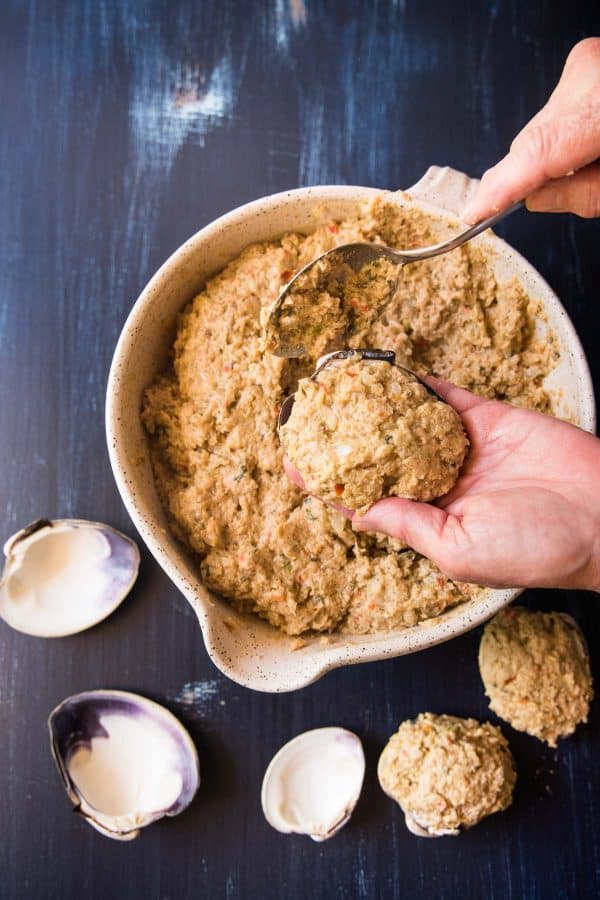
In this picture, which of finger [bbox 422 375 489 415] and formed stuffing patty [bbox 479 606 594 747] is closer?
finger [bbox 422 375 489 415]

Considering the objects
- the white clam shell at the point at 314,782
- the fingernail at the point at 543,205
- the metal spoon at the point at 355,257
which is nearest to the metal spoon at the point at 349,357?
the metal spoon at the point at 355,257

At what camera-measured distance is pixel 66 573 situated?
2332 mm

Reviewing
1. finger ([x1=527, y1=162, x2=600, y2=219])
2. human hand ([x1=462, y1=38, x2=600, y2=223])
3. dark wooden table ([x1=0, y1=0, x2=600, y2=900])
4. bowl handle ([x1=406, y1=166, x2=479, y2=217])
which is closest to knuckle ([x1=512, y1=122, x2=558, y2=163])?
human hand ([x1=462, y1=38, x2=600, y2=223])

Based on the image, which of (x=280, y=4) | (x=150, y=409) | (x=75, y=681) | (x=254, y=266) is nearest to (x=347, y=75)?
(x=280, y=4)

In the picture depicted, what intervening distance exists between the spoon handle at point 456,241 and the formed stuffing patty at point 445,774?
1.29m

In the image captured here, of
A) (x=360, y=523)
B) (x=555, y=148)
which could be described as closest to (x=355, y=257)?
(x=555, y=148)

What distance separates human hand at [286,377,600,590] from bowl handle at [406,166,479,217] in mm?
482

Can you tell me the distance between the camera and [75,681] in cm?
232

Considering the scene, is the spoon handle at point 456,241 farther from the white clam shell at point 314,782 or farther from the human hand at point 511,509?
the white clam shell at point 314,782

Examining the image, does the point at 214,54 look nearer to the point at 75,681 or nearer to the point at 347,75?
the point at 347,75

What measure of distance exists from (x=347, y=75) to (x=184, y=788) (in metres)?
2.20

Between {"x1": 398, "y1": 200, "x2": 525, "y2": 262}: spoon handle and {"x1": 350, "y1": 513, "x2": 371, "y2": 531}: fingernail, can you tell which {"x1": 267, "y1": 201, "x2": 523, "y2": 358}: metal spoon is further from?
{"x1": 350, "y1": 513, "x2": 371, "y2": 531}: fingernail

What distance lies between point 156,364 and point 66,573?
0.72m

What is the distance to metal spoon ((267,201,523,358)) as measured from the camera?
71.7 inches
